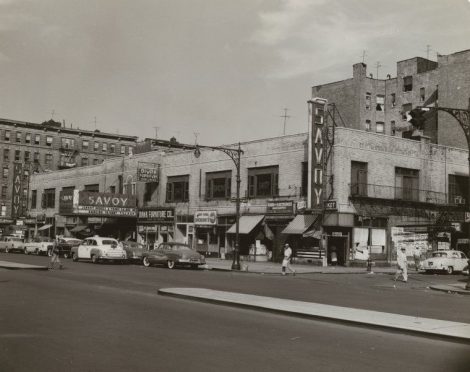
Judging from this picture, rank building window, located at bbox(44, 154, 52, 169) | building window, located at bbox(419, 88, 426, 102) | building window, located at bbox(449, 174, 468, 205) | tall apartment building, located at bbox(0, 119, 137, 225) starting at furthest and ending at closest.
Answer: building window, located at bbox(44, 154, 52, 169)
tall apartment building, located at bbox(0, 119, 137, 225)
building window, located at bbox(419, 88, 426, 102)
building window, located at bbox(449, 174, 468, 205)

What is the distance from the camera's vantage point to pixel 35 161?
9306 cm

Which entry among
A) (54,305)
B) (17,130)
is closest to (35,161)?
(17,130)

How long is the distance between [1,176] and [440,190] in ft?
256

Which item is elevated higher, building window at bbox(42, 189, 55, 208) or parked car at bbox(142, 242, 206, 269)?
building window at bbox(42, 189, 55, 208)

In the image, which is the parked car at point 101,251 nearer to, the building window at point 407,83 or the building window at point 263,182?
the building window at point 263,182

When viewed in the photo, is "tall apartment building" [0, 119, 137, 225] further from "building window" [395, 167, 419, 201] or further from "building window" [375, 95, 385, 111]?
"building window" [395, 167, 419, 201]

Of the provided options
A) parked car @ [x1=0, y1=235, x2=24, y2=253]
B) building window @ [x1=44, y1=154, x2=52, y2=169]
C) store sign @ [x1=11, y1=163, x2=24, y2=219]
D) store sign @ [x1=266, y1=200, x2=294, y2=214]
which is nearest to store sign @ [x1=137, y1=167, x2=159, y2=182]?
parked car @ [x1=0, y1=235, x2=24, y2=253]

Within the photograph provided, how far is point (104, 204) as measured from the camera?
170 feet

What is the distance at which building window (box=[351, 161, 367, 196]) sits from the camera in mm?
39625

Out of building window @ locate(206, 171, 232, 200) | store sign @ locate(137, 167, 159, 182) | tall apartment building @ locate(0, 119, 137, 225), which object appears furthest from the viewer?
tall apartment building @ locate(0, 119, 137, 225)

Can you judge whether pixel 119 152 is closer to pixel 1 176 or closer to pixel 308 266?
pixel 1 176

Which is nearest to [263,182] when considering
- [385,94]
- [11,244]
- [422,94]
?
[11,244]

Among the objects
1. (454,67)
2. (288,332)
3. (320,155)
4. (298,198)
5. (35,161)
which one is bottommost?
(288,332)

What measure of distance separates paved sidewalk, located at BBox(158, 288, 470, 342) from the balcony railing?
25.1 m
